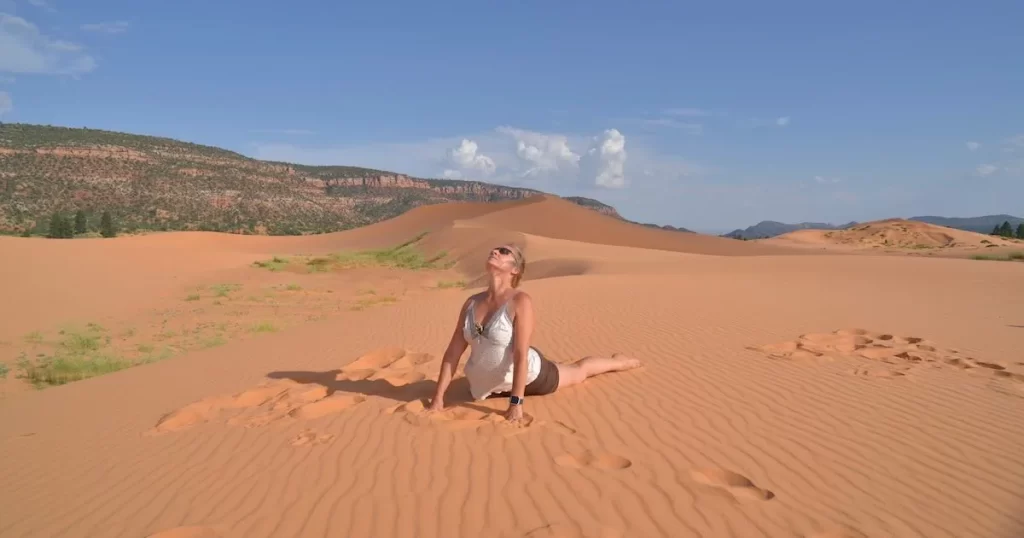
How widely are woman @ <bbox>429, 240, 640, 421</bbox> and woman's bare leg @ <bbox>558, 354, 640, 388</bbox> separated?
0.99 feet

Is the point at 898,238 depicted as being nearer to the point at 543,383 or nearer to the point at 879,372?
the point at 879,372

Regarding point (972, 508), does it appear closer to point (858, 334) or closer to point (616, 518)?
point (616, 518)

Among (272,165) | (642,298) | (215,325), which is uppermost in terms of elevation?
(272,165)

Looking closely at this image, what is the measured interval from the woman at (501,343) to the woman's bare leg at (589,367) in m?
0.30

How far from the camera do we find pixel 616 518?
10.4 feet

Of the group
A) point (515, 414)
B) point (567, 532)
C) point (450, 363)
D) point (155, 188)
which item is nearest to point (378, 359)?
point (450, 363)

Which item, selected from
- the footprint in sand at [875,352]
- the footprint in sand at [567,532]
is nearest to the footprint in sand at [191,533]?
the footprint in sand at [567,532]

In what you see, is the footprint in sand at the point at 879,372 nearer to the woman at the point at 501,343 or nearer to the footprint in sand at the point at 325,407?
the woman at the point at 501,343

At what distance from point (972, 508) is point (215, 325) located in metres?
13.3

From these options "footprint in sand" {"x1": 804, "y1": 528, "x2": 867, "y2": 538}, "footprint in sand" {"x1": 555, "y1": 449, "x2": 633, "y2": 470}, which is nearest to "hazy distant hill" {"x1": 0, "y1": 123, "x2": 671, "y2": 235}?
"footprint in sand" {"x1": 555, "y1": 449, "x2": 633, "y2": 470}

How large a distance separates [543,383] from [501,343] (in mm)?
680

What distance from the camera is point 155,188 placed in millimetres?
54125

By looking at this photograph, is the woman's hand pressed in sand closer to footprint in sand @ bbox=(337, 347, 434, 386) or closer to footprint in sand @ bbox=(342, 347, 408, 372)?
footprint in sand @ bbox=(337, 347, 434, 386)

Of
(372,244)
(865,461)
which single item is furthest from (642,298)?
(372,244)
